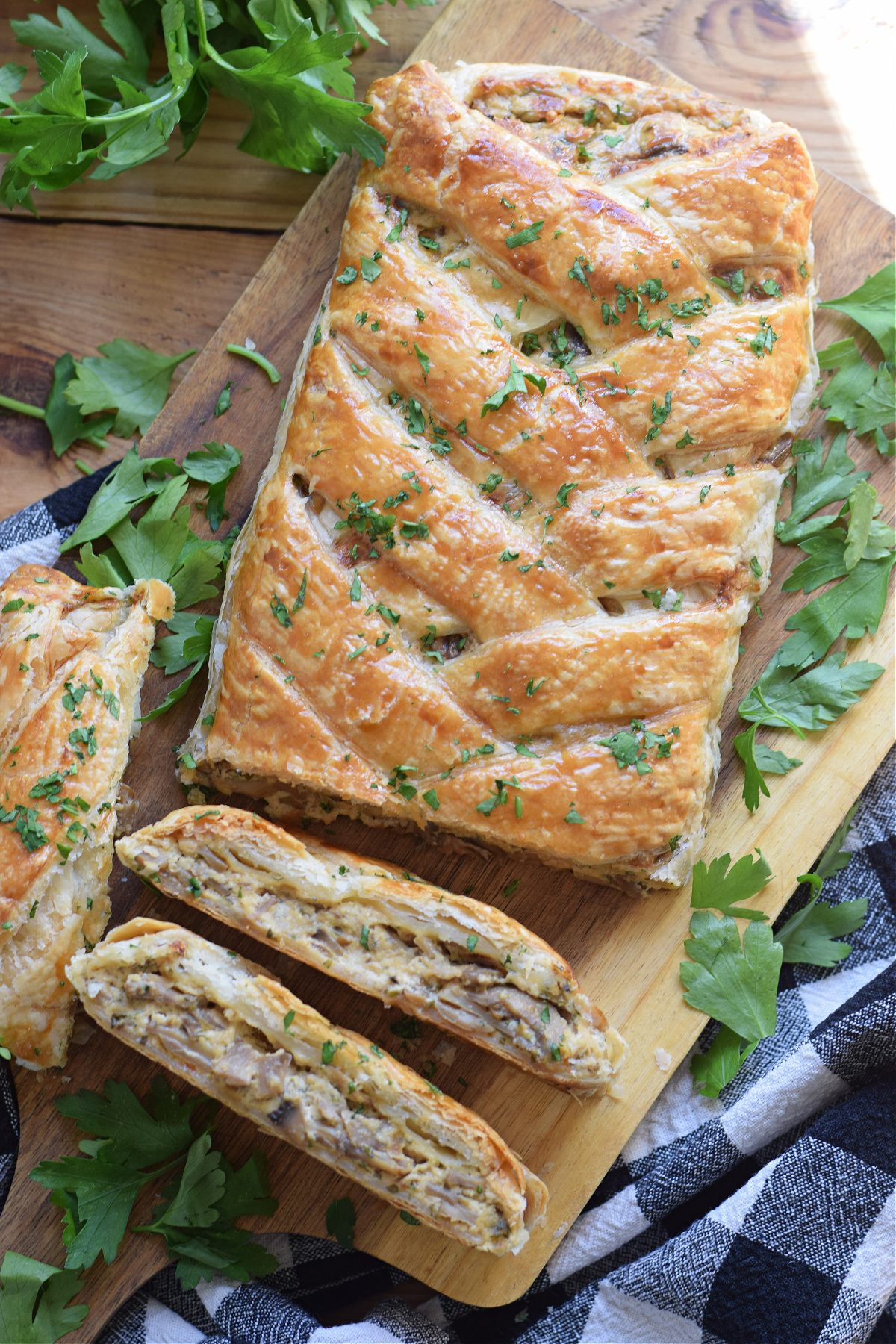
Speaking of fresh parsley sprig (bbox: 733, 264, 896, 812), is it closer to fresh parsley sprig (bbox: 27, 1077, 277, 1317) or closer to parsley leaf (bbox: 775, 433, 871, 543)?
parsley leaf (bbox: 775, 433, 871, 543)

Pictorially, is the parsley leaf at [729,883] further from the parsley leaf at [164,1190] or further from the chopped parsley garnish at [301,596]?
the parsley leaf at [164,1190]

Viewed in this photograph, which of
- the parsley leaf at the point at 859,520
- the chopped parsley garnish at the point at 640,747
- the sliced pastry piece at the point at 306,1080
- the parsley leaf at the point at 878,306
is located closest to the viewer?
the sliced pastry piece at the point at 306,1080

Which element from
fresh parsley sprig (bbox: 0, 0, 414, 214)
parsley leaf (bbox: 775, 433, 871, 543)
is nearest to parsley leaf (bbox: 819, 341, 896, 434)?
parsley leaf (bbox: 775, 433, 871, 543)

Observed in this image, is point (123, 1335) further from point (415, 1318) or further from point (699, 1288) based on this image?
point (699, 1288)

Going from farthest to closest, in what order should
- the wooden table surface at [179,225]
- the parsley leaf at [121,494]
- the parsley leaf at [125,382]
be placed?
the wooden table surface at [179,225]
the parsley leaf at [125,382]
the parsley leaf at [121,494]

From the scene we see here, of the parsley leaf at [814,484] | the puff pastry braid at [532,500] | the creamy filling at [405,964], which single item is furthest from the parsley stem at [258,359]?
the parsley leaf at [814,484]

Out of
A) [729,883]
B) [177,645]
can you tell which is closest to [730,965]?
[729,883]

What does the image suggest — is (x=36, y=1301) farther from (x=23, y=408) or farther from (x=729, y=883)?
(x=23, y=408)
